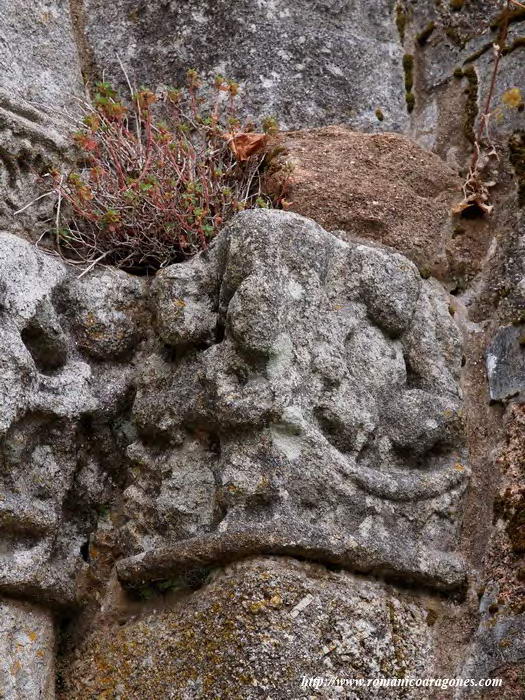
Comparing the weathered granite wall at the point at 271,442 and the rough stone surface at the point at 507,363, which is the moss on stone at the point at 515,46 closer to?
the weathered granite wall at the point at 271,442

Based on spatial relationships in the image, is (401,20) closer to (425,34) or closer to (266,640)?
(425,34)

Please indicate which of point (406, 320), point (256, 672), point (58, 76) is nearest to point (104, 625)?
point (256, 672)

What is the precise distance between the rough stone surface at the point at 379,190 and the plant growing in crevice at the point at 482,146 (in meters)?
0.05

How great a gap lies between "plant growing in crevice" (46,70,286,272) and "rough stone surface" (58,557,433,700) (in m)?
1.02

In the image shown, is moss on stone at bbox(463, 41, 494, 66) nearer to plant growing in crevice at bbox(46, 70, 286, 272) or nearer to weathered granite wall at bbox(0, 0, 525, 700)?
weathered granite wall at bbox(0, 0, 525, 700)

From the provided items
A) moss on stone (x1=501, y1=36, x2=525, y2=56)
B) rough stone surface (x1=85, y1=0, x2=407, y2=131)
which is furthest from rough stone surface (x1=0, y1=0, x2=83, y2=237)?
moss on stone (x1=501, y1=36, x2=525, y2=56)

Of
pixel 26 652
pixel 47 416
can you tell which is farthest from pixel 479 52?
pixel 26 652

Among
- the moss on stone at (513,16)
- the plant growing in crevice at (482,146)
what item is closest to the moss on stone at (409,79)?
the plant growing in crevice at (482,146)

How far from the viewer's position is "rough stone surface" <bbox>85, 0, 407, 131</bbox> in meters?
3.24

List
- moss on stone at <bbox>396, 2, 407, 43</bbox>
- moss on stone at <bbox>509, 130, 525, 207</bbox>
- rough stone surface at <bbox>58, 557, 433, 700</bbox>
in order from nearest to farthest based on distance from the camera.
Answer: rough stone surface at <bbox>58, 557, 433, 700</bbox> < moss on stone at <bbox>509, 130, 525, 207</bbox> < moss on stone at <bbox>396, 2, 407, 43</bbox>

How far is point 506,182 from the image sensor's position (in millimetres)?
3002

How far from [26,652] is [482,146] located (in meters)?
2.05

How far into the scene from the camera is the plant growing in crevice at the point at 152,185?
8.84 ft

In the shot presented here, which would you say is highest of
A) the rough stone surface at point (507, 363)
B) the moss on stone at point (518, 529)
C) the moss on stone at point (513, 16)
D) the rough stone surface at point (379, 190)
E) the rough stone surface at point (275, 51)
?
the moss on stone at point (513, 16)
